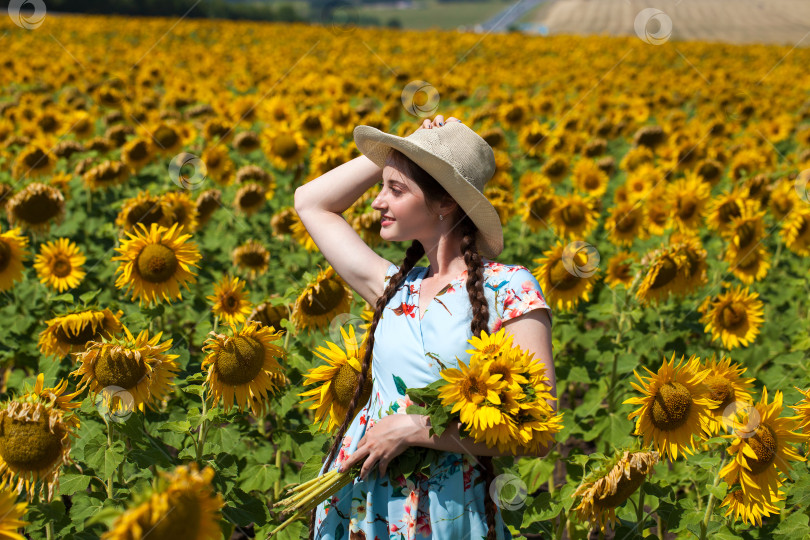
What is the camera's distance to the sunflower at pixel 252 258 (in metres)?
4.55

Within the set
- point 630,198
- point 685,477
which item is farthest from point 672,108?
point 685,477

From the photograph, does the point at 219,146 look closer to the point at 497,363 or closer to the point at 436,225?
the point at 436,225

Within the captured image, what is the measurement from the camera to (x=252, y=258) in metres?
4.58

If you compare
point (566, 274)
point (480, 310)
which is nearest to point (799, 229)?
point (566, 274)

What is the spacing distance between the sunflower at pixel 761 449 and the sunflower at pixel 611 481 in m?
0.31

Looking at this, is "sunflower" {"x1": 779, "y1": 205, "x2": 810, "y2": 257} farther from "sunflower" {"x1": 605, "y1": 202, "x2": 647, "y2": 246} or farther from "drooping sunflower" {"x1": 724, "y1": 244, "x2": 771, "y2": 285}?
"sunflower" {"x1": 605, "y1": 202, "x2": 647, "y2": 246}

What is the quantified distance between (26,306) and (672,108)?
362 inches

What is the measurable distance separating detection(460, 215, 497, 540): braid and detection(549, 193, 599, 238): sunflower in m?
3.00

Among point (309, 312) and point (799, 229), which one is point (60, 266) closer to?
point (309, 312)

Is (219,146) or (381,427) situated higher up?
(219,146)

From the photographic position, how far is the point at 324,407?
2.58 metres

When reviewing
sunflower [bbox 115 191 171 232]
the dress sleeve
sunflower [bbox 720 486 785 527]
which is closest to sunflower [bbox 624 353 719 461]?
sunflower [bbox 720 486 785 527]

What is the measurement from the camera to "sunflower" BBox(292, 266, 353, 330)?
126 inches

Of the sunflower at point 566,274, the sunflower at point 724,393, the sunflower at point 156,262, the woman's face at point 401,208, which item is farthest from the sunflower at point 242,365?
the sunflower at point 566,274
